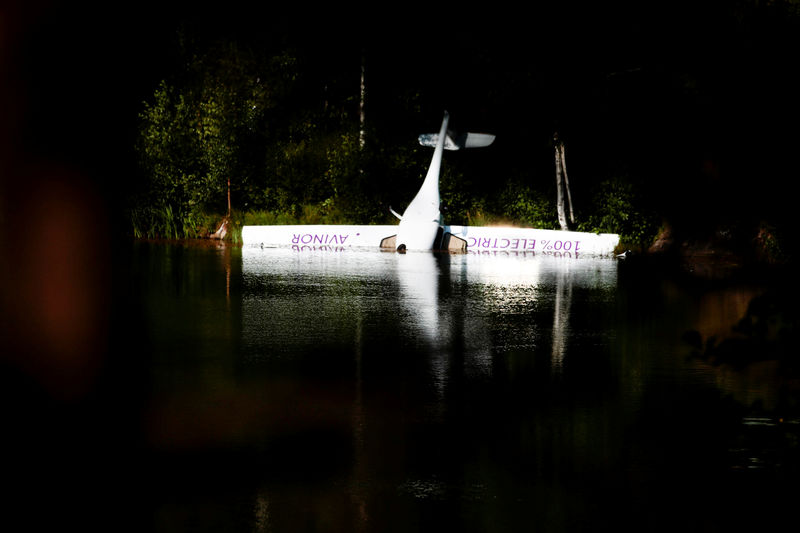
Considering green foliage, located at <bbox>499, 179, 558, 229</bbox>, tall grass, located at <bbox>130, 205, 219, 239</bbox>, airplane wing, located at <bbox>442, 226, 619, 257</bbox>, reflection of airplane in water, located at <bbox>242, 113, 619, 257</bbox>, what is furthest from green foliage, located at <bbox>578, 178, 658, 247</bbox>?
tall grass, located at <bbox>130, 205, 219, 239</bbox>

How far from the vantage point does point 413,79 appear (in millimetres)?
38000

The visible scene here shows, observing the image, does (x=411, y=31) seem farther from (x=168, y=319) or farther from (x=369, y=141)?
(x=168, y=319)

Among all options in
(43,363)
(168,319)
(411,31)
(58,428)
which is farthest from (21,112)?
(58,428)

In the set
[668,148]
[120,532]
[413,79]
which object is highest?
[413,79]

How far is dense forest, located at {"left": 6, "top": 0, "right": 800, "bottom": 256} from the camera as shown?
29.9 m

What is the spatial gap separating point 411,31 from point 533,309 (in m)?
24.0

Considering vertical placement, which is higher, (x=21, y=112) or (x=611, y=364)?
(x=21, y=112)

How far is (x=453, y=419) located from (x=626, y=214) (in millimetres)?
23317

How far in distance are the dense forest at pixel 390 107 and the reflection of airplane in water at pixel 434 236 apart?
2.19 m

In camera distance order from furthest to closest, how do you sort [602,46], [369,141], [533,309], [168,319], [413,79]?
[413,79] → [369,141] → [602,46] → [533,309] → [168,319]

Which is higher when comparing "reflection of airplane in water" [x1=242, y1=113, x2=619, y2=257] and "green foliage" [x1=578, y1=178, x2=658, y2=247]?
"green foliage" [x1=578, y1=178, x2=658, y2=247]

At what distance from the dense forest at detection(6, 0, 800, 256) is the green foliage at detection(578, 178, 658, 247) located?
4cm

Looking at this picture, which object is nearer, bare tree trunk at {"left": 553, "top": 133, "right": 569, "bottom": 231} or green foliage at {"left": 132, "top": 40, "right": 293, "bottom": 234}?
bare tree trunk at {"left": 553, "top": 133, "right": 569, "bottom": 231}

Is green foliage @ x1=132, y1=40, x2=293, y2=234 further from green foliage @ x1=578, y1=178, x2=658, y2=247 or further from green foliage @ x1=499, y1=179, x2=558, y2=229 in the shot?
green foliage @ x1=578, y1=178, x2=658, y2=247
